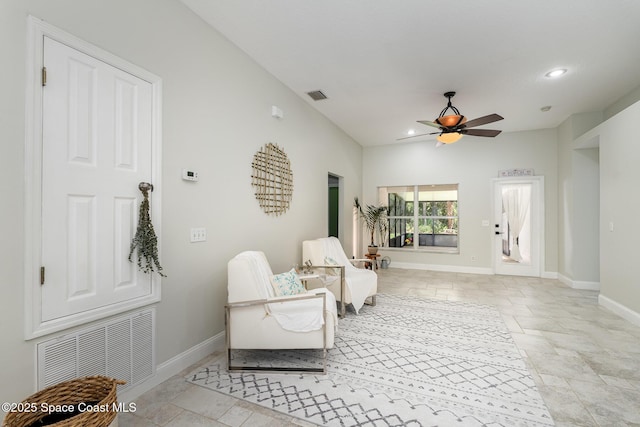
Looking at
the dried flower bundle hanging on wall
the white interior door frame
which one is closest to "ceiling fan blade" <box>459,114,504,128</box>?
the dried flower bundle hanging on wall

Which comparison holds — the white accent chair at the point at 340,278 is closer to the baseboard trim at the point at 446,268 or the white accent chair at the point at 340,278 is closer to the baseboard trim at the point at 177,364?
the baseboard trim at the point at 177,364

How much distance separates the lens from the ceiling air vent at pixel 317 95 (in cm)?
418

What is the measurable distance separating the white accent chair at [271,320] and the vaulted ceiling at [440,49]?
89.8 inches

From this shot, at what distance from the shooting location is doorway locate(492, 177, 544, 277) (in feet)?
19.6

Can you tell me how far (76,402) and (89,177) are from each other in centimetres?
126

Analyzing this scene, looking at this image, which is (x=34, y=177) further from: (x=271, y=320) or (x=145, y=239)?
(x=271, y=320)

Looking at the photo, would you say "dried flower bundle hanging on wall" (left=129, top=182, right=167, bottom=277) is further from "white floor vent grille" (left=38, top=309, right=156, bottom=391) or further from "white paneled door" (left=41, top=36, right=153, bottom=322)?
"white floor vent grille" (left=38, top=309, right=156, bottom=391)

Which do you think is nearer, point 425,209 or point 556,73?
point 556,73

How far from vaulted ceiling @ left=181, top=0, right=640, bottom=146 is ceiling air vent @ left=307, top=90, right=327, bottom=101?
86 millimetres

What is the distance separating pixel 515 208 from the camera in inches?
262

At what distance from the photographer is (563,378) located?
2.27 meters

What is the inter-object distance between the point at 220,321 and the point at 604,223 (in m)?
5.20

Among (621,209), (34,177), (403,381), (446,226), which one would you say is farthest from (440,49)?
(446,226)

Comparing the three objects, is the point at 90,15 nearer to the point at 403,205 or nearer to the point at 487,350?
the point at 487,350
